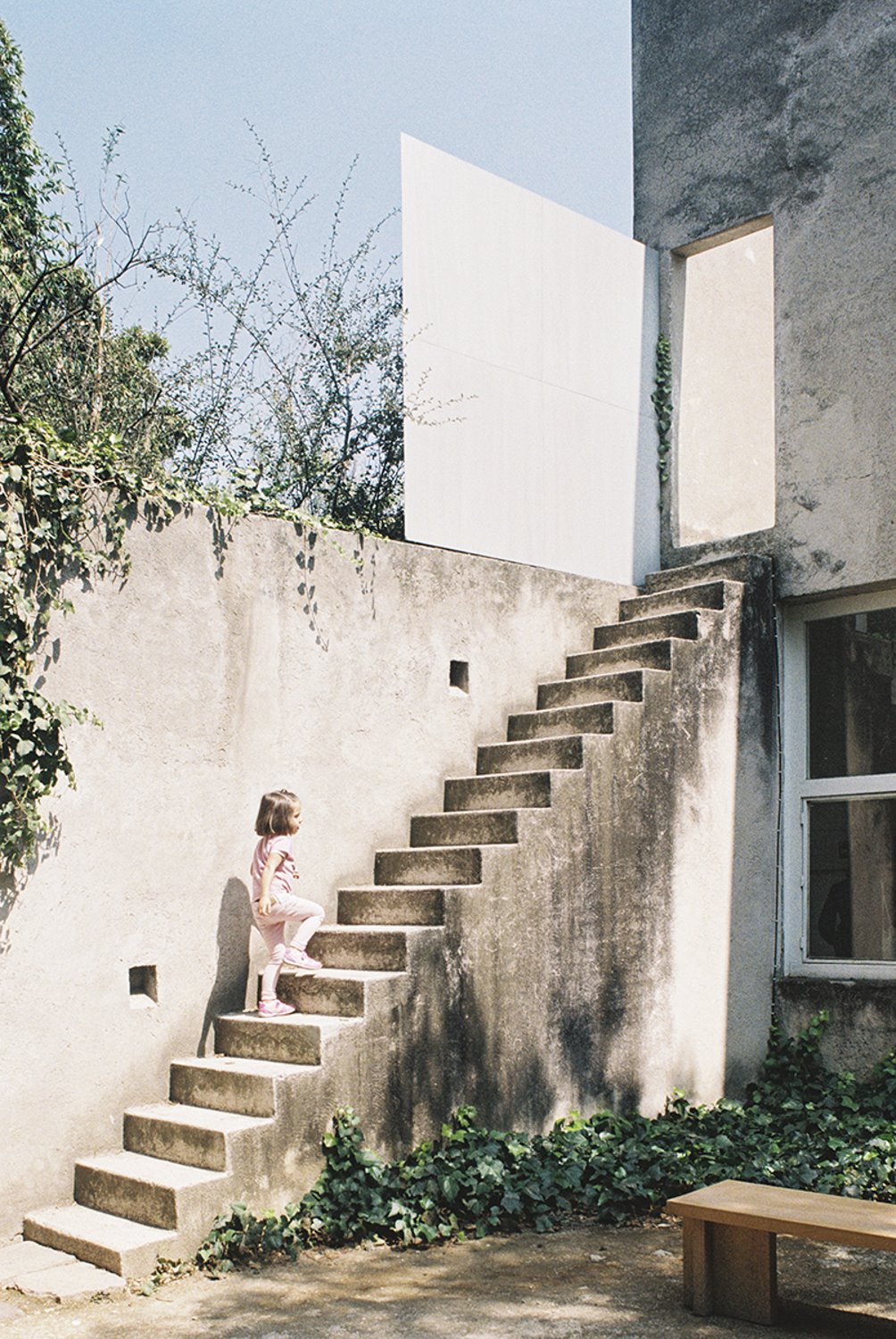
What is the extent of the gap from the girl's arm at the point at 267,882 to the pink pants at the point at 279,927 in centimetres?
5

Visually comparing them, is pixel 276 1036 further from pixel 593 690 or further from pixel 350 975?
pixel 593 690

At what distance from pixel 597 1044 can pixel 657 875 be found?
3.41 ft

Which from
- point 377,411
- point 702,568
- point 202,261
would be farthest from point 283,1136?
point 202,261

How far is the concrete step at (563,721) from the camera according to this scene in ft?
23.2

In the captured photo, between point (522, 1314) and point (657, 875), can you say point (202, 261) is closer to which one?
point (657, 875)

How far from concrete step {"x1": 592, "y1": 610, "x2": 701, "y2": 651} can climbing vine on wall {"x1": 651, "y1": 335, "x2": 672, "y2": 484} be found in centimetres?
157

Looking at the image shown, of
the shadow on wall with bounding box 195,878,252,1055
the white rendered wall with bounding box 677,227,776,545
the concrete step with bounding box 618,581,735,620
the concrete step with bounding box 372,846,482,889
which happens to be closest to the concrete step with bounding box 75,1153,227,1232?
the shadow on wall with bounding box 195,878,252,1055

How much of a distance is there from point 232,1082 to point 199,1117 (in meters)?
0.20

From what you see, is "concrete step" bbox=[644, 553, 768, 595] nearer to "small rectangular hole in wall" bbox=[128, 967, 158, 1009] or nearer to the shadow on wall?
the shadow on wall

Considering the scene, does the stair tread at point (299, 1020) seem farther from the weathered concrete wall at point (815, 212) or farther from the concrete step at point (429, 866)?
the weathered concrete wall at point (815, 212)

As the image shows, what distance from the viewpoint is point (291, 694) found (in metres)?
6.52

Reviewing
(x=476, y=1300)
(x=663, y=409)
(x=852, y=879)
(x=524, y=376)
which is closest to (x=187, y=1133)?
(x=476, y=1300)

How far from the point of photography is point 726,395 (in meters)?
9.76

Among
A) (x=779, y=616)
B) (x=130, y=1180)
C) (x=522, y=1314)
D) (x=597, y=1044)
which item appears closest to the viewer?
(x=522, y=1314)
